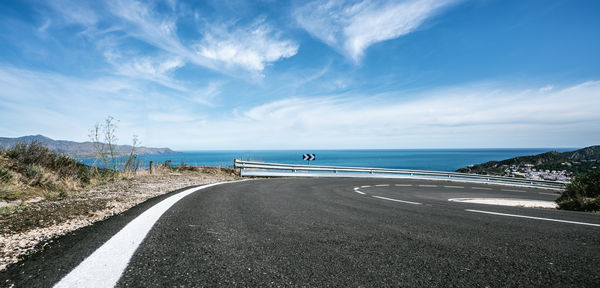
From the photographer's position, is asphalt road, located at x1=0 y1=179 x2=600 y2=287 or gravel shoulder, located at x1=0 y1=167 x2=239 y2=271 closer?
asphalt road, located at x1=0 y1=179 x2=600 y2=287

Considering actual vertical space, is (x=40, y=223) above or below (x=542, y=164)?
above

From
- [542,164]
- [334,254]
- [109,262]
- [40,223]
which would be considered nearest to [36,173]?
[40,223]

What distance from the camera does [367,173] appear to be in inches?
858

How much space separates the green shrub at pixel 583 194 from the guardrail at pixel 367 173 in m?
12.4

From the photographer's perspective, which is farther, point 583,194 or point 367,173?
point 367,173

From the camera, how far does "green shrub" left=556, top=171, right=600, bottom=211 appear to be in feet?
23.2

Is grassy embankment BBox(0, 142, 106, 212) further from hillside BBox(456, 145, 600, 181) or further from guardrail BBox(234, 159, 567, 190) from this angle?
hillside BBox(456, 145, 600, 181)

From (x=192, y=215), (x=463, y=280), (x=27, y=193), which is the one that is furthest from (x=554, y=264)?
(x=27, y=193)

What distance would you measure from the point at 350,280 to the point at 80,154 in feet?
47.3

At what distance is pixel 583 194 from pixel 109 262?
38.2 ft

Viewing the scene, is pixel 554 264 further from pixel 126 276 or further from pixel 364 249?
pixel 126 276

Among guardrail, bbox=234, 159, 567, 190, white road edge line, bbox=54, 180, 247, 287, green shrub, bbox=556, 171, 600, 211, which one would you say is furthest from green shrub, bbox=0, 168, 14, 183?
green shrub, bbox=556, 171, 600, 211

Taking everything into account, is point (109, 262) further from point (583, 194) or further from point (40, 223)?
point (583, 194)

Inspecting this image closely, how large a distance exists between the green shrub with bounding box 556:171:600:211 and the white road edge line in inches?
411
